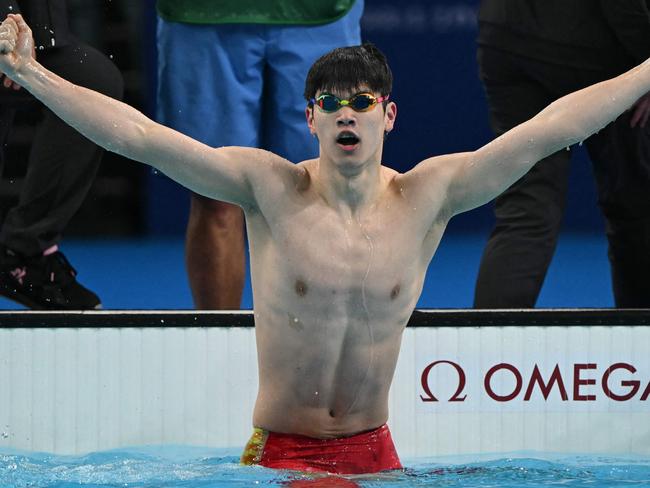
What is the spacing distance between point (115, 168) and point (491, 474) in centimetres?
429

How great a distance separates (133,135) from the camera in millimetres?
2836

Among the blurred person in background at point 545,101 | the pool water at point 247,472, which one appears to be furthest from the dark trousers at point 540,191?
the pool water at point 247,472

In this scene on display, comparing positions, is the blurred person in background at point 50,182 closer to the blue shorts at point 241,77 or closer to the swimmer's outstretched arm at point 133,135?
the blue shorts at point 241,77

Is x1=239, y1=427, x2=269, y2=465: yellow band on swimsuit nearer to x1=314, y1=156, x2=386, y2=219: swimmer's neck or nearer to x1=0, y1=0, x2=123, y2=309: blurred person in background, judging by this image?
x1=314, y1=156, x2=386, y2=219: swimmer's neck

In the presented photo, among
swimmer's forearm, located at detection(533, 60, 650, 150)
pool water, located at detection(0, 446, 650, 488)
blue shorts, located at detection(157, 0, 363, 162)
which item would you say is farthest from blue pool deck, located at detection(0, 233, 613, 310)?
swimmer's forearm, located at detection(533, 60, 650, 150)

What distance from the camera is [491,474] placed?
336cm

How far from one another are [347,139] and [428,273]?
3.28m

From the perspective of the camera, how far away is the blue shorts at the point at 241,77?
13.6ft

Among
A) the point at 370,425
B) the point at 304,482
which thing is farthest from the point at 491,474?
the point at 304,482

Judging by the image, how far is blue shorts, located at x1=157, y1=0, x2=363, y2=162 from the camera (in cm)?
415

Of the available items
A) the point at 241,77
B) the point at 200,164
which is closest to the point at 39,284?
the point at 241,77

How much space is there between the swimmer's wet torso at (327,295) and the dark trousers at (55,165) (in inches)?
56.2

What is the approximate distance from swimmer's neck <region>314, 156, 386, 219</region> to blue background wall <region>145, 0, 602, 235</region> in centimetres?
435

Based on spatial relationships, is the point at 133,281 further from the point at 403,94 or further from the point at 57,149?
the point at 403,94
